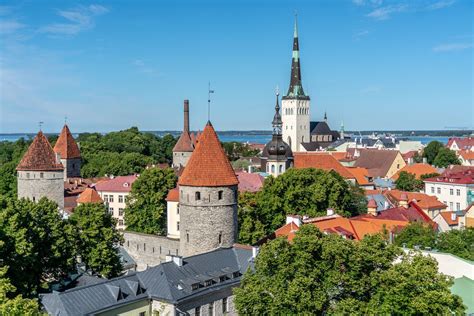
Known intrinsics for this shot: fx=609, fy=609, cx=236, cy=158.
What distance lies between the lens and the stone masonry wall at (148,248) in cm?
3888

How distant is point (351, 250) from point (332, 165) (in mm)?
49952

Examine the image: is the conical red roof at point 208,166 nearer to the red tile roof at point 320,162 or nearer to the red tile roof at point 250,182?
the red tile roof at point 250,182

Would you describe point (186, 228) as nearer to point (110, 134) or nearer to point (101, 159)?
point (101, 159)

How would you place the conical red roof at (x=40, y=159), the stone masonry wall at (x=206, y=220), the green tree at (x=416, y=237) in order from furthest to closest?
1. the conical red roof at (x=40, y=159)
2. the green tree at (x=416, y=237)
3. the stone masonry wall at (x=206, y=220)

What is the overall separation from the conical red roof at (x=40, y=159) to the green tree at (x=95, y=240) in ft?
54.1

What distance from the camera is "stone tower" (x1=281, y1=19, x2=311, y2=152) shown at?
12106cm

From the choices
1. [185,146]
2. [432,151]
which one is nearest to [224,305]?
[185,146]

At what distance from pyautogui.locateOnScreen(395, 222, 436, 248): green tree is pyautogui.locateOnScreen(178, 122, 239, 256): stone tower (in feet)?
31.0

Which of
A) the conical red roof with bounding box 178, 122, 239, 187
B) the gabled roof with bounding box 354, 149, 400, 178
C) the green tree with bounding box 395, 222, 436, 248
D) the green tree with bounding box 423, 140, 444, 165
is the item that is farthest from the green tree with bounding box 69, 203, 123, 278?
the green tree with bounding box 423, 140, 444, 165

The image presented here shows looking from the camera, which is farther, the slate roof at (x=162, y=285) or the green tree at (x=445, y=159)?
the green tree at (x=445, y=159)

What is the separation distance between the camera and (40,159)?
47.4 meters

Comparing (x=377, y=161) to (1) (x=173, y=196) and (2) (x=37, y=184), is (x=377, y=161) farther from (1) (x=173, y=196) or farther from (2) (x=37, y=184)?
(2) (x=37, y=184)

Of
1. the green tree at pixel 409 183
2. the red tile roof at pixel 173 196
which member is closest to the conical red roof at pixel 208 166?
the red tile roof at pixel 173 196

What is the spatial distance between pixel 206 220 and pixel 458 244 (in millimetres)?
13550
